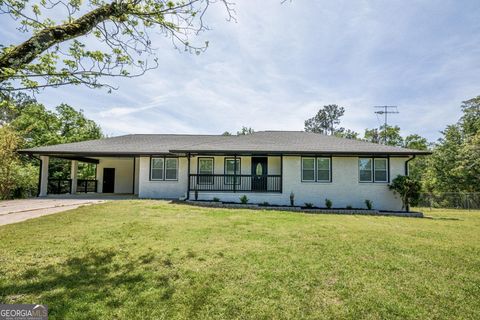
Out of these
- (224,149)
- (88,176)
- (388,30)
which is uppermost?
(388,30)

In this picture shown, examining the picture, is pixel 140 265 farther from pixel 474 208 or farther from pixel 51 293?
pixel 474 208

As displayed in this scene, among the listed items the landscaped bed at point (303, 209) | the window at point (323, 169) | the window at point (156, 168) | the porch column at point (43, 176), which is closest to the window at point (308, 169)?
the window at point (323, 169)

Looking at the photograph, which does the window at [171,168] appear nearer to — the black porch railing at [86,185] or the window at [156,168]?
the window at [156,168]

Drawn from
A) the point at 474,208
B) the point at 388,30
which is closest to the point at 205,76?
the point at 388,30

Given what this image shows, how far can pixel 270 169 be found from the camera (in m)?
14.8

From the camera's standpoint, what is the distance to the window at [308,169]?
45.3 ft

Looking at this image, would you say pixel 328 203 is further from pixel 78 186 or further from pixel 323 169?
pixel 78 186

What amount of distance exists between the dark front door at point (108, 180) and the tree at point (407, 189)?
18710 mm

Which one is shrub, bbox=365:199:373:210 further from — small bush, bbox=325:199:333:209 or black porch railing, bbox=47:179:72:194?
black porch railing, bbox=47:179:72:194

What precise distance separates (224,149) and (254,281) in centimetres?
1012

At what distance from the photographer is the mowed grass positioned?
9.89ft

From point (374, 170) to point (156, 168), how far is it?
12.4 meters

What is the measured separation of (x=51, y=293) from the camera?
3.24 meters

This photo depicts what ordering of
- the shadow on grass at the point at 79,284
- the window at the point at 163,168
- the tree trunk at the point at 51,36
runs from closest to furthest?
the shadow on grass at the point at 79,284, the tree trunk at the point at 51,36, the window at the point at 163,168
